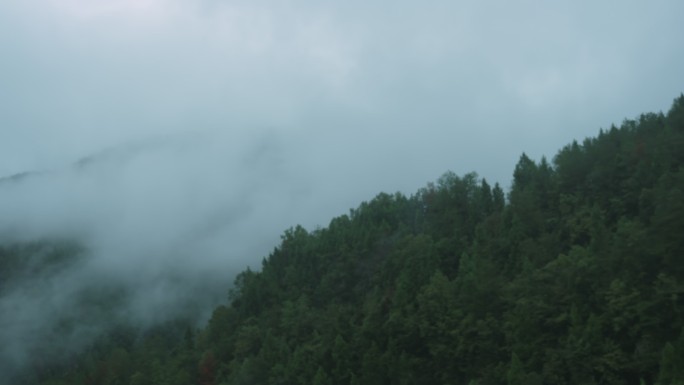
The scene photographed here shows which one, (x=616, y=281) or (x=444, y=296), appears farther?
(x=444, y=296)

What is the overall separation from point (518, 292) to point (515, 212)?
16.1m

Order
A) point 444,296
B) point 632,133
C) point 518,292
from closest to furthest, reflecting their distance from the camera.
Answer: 1. point 518,292
2. point 444,296
3. point 632,133

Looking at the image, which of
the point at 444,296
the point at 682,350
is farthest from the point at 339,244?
the point at 682,350

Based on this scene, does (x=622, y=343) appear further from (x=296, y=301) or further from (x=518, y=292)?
(x=296, y=301)

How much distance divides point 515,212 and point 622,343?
24.4m

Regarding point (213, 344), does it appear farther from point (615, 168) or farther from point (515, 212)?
point (615, 168)

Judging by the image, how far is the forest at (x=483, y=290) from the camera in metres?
42.6

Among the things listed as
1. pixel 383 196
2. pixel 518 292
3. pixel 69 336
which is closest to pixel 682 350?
pixel 518 292

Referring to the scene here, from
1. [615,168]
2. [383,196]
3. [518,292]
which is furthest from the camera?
[383,196]

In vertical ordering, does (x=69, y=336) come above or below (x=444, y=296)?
above

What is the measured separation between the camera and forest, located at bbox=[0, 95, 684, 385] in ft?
140

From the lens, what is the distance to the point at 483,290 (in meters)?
52.6

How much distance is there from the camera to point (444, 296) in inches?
2181

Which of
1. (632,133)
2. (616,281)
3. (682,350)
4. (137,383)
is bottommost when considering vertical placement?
(682,350)
